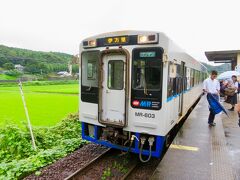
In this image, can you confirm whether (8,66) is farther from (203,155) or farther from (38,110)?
(203,155)

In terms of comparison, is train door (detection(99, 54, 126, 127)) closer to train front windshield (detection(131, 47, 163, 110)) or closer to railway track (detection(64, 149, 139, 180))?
train front windshield (detection(131, 47, 163, 110))

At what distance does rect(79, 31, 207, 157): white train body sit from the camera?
4.52 metres

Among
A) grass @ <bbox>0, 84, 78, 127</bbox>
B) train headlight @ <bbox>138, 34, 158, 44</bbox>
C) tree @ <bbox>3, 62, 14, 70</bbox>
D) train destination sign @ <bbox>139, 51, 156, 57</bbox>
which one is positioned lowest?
grass @ <bbox>0, 84, 78, 127</bbox>

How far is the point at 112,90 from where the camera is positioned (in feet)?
16.5

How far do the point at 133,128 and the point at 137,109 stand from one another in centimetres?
43

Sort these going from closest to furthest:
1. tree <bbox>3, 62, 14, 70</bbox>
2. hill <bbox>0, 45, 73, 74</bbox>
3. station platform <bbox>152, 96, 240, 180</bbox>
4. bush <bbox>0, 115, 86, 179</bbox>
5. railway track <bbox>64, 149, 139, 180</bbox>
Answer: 1. station platform <bbox>152, 96, 240, 180</bbox>
2. railway track <bbox>64, 149, 139, 180</bbox>
3. bush <bbox>0, 115, 86, 179</bbox>
4. tree <bbox>3, 62, 14, 70</bbox>
5. hill <bbox>0, 45, 73, 74</bbox>

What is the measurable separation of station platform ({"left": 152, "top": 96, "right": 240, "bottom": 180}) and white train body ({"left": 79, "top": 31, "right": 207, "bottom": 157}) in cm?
56

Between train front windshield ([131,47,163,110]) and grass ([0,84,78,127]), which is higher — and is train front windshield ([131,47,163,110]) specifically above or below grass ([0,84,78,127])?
above

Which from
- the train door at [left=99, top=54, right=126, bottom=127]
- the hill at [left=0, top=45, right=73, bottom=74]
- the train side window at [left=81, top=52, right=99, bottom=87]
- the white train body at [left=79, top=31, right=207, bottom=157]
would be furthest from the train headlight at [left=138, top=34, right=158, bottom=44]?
the hill at [left=0, top=45, right=73, bottom=74]

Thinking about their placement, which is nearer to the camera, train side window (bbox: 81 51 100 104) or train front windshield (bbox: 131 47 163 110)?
train front windshield (bbox: 131 47 163 110)

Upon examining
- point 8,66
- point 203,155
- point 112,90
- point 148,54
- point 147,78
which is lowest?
point 203,155

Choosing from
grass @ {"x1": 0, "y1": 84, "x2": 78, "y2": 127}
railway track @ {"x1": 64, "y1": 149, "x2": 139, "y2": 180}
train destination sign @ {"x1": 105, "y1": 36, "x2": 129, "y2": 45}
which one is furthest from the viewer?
grass @ {"x1": 0, "y1": 84, "x2": 78, "y2": 127}

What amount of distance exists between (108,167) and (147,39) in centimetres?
305

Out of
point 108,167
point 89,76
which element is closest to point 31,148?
point 108,167
